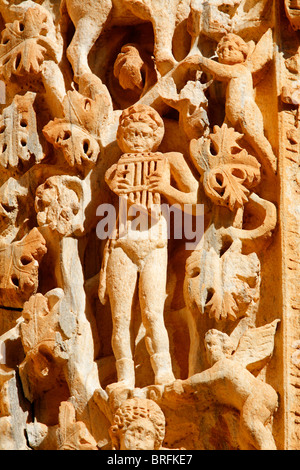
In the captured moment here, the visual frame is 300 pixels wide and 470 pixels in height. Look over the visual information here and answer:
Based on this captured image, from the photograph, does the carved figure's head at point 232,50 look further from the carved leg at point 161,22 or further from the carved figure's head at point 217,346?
the carved figure's head at point 217,346

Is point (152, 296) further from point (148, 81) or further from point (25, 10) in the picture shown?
point (25, 10)

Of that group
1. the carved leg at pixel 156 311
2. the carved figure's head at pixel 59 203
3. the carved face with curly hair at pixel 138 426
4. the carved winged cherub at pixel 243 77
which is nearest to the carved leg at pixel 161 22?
the carved winged cherub at pixel 243 77

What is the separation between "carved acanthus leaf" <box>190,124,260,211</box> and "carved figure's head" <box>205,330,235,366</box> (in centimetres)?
47

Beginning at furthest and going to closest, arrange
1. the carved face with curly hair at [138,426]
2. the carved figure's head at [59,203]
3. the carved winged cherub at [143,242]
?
the carved figure's head at [59,203], the carved winged cherub at [143,242], the carved face with curly hair at [138,426]

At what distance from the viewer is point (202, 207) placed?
5078mm

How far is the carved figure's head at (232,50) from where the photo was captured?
17.1 ft

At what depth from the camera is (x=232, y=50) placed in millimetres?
5211

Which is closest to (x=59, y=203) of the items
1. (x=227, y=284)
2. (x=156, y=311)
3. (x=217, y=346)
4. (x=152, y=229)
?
(x=152, y=229)

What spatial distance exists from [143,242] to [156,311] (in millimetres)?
258

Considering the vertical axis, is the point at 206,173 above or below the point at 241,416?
above

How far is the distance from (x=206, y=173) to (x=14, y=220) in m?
0.84

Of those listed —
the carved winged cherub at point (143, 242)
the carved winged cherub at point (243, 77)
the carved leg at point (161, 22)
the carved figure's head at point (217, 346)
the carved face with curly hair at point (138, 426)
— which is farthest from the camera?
the carved leg at point (161, 22)

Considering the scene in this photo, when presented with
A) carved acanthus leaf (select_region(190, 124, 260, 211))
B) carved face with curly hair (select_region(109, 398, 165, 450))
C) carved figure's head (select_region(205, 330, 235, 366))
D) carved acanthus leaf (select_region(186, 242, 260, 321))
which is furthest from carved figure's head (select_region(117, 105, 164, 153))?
carved face with curly hair (select_region(109, 398, 165, 450))

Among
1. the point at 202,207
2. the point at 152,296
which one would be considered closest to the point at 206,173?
the point at 202,207
